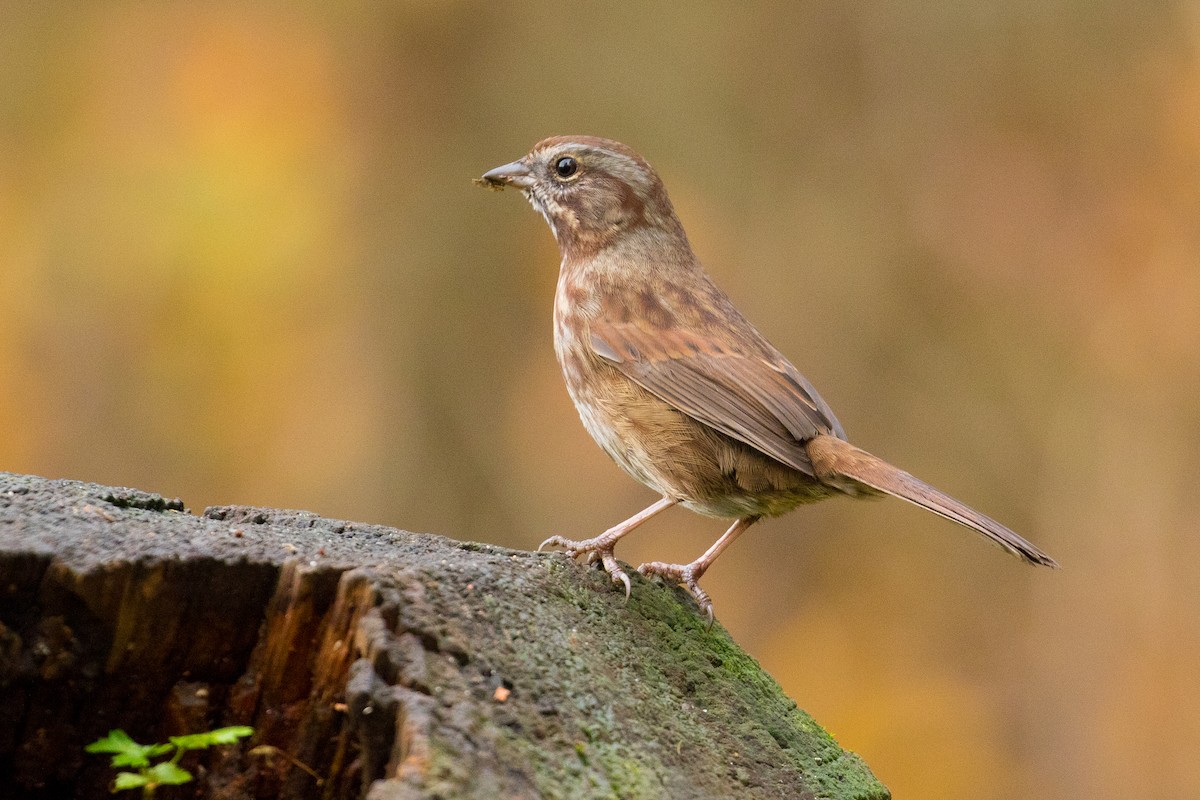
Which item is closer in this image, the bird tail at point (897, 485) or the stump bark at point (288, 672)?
the stump bark at point (288, 672)

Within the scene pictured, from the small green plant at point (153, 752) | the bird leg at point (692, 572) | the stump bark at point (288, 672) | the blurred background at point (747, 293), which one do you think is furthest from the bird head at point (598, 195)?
the blurred background at point (747, 293)

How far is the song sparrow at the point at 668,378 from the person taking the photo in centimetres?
412

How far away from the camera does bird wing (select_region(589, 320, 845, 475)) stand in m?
4.18

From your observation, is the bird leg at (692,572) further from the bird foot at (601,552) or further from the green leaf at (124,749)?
the green leaf at (124,749)

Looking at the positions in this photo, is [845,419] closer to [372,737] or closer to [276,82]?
[276,82]

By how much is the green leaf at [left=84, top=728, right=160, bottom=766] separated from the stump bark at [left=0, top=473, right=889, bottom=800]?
0.05 meters

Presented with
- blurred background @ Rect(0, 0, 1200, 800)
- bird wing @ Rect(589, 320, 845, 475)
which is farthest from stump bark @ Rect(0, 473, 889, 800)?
blurred background @ Rect(0, 0, 1200, 800)

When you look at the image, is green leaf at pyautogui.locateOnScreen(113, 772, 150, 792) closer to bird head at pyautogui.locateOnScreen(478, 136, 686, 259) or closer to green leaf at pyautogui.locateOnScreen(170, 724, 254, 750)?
green leaf at pyautogui.locateOnScreen(170, 724, 254, 750)

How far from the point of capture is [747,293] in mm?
8461

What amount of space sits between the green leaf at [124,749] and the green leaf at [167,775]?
4 cm

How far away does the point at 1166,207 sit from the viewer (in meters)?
7.91

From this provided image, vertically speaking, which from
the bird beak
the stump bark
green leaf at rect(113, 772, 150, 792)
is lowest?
green leaf at rect(113, 772, 150, 792)

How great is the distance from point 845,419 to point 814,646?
4.94ft

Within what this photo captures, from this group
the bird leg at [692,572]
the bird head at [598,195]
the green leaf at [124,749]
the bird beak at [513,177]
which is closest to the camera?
the green leaf at [124,749]
